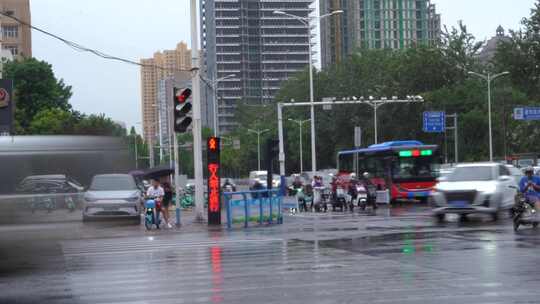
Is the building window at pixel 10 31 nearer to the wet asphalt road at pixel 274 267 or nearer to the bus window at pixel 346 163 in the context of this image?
the bus window at pixel 346 163

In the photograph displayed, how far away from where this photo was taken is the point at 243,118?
454 ft

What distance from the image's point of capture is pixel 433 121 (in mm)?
66750

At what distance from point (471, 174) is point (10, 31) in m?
94.7

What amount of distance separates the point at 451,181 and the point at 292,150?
7630cm

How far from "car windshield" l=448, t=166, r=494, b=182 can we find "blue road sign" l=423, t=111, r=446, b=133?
37663 mm

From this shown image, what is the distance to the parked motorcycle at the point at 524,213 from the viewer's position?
2356 cm

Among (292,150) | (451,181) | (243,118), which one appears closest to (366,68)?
(292,150)

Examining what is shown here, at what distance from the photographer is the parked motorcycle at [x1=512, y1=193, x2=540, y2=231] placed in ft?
77.3

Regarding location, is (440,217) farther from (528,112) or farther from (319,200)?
(528,112)

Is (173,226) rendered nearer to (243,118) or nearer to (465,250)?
(465,250)

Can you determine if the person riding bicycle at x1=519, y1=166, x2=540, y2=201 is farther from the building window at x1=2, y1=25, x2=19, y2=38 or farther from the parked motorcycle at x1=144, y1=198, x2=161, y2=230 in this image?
the building window at x1=2, y1=25, x2=19, y2=38

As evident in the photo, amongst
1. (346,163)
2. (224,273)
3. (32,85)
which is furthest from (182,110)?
(32,85)

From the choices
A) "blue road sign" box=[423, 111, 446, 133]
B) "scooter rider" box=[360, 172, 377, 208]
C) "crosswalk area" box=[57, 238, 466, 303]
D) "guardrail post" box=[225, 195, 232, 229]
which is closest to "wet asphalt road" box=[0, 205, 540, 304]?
"crosswalk area" box=[57, 238, 466, 303]

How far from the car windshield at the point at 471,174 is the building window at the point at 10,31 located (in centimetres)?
9154
